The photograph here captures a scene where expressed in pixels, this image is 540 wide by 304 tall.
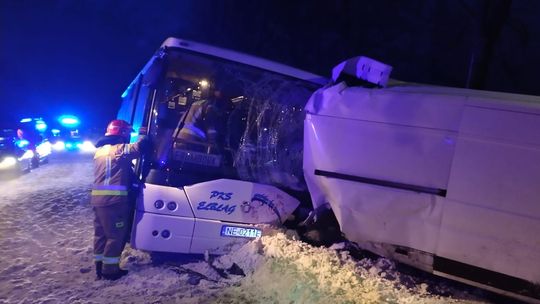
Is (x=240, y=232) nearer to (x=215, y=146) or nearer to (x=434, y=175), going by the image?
(x=215, y=146)

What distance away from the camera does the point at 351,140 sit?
370cm

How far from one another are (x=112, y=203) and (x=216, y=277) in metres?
1.52

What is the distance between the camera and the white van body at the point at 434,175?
10.1 ft

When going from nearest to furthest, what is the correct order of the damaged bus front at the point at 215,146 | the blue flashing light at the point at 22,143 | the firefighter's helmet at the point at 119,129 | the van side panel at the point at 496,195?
1. the van side panel at the point at 496,195
2. the damaged bus front at the point at 215,146
3. the firefighter's helmet at the point at 119,129
4. the blue flashing light at the point at 22,143

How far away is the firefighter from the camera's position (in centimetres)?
450

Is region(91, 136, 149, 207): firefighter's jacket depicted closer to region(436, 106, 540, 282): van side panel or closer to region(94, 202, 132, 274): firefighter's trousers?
region(94, 202, 132, 274): firefighter's trousers

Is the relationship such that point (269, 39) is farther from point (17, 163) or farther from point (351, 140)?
point (351, 140)

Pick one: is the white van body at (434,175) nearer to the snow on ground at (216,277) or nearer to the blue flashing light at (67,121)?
the snow on ground at (216,277)

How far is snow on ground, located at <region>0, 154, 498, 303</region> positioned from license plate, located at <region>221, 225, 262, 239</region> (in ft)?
0.33

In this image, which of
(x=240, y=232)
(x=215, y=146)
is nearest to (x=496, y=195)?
(x=240, y=232)

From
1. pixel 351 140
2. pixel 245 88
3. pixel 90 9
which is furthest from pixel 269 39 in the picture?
pixel 90 9

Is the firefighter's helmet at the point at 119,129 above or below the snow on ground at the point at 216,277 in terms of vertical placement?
above

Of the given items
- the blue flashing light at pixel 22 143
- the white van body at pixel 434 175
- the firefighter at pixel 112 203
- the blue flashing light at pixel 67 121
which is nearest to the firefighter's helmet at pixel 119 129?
the firefighter at pixel 112 203

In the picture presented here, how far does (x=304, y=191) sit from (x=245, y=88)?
1470 millimetres
